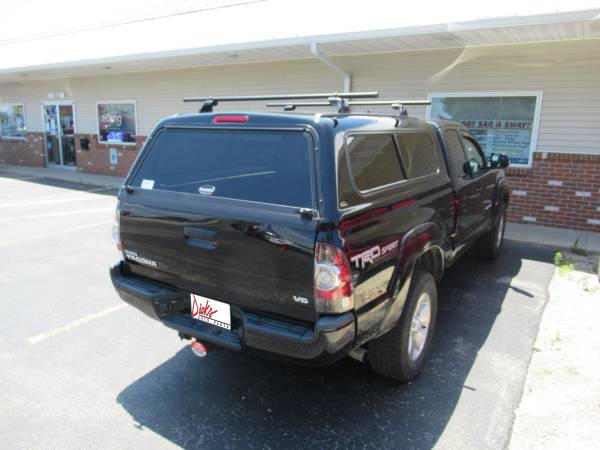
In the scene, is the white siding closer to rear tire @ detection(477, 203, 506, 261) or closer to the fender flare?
rear tire @ detection(477, 203, 506, 261)

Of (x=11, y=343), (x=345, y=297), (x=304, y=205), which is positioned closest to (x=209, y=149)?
(x=304, y=205)

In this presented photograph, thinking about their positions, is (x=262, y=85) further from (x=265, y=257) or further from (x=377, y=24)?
(x=265, y=257)

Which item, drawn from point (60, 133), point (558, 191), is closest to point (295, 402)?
point (558, 191)

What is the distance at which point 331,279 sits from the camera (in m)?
2.45

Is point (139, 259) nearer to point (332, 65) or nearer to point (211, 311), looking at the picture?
point (211, 311)

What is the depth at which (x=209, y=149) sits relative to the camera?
3.07 m

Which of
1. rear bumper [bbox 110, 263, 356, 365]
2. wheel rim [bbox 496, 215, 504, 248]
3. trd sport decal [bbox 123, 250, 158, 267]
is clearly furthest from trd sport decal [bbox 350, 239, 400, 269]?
wheel rim [bbox 496, 215, 504, 248]

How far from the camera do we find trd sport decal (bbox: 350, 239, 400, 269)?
2.57 meters

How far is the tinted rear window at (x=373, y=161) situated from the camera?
2838mm

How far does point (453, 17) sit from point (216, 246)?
6.19 meters

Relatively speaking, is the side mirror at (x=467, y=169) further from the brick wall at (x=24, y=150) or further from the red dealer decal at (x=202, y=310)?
the brick wall at (x=24, y=150)

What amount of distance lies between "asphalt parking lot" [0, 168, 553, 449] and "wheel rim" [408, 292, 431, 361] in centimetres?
23

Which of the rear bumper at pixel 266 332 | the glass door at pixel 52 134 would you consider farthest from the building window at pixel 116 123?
the rear bumper at pixel 266 332

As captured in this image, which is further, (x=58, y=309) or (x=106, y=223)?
(x=106, y=223)
